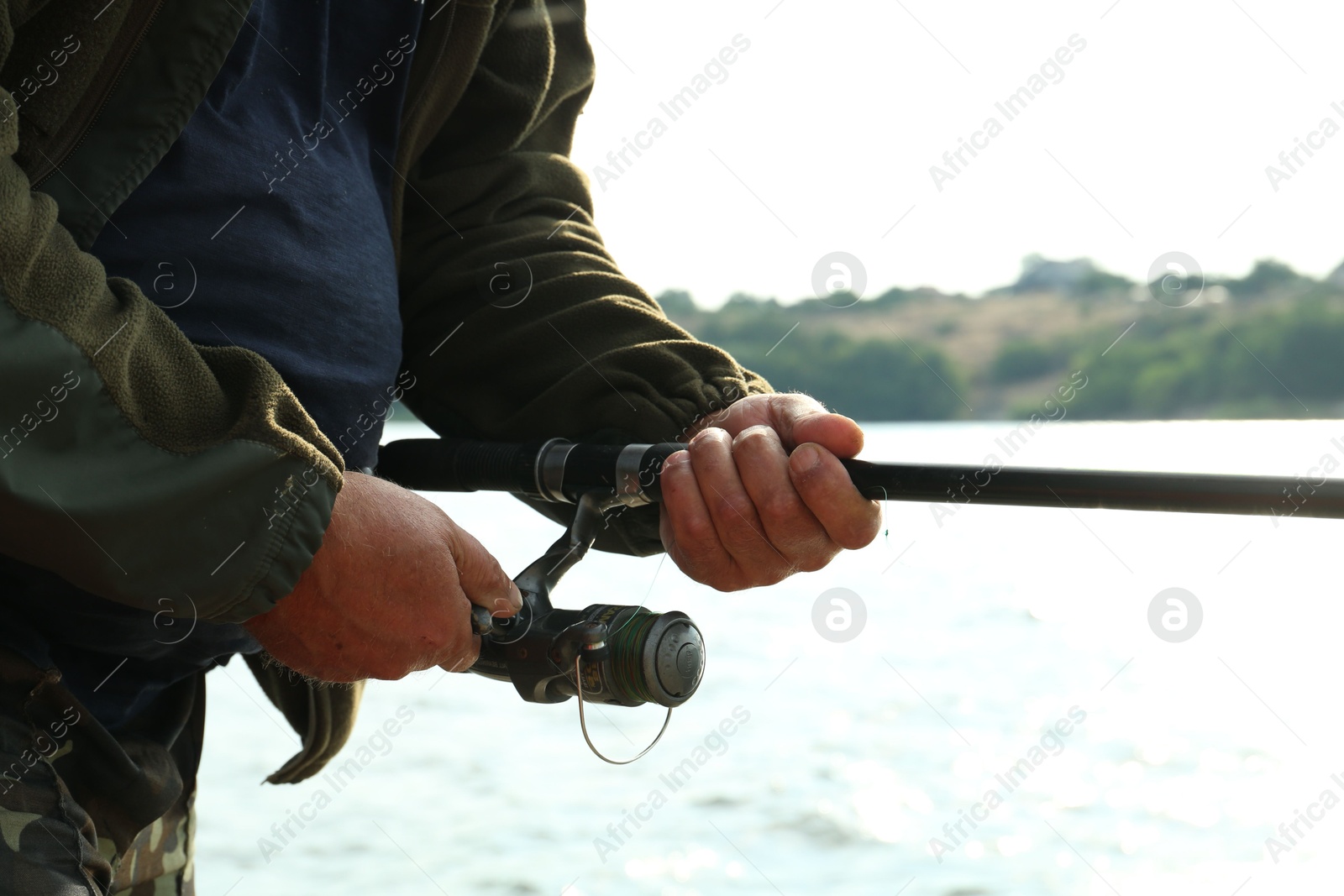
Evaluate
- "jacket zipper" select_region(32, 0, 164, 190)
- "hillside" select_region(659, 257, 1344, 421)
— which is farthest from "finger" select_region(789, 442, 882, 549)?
"hillside" select_region(659, 257, 1344, 421)

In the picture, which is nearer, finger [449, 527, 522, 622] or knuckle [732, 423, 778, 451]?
finger [449, 527, 522, 622]

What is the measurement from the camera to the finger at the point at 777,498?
4.74 feet

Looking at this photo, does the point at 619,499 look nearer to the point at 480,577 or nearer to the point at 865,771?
the point at 480,577

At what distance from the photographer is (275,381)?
3.96ft

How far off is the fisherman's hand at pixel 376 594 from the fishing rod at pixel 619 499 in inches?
3.0

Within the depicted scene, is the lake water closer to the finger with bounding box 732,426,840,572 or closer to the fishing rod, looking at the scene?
the finger with bounding box 732,426,840,572

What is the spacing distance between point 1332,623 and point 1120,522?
16.9 feet

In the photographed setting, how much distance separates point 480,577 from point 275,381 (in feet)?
1.00

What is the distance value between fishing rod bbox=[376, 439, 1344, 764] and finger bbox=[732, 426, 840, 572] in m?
0.08

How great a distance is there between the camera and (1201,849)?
4.71 m

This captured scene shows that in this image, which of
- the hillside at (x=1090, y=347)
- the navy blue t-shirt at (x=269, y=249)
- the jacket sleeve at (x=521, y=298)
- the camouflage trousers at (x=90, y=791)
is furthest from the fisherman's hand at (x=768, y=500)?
the hillside at (x=1090, y=347)

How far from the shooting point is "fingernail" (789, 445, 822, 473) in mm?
1419

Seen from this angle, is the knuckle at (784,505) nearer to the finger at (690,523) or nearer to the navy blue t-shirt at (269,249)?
the finger at (690,523)

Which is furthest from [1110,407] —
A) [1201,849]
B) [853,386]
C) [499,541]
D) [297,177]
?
[297,177]
